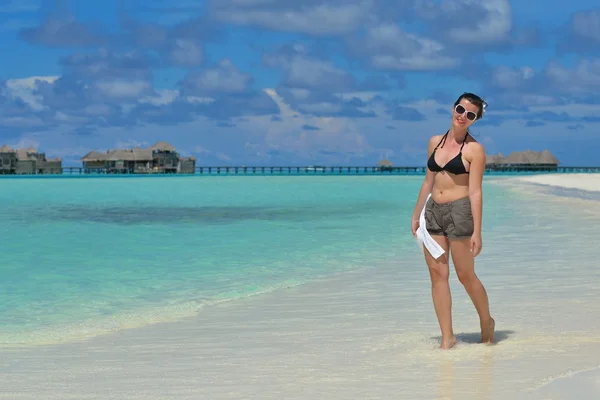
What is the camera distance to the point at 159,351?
18.0 feet

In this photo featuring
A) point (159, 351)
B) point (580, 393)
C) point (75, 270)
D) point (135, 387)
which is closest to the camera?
point (580, 393)

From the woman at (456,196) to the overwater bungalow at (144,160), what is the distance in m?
148

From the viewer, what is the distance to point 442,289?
194 inches

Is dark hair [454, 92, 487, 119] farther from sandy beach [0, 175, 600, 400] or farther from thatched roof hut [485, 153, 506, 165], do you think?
thatched roof hut [485, 153, 506, 165]

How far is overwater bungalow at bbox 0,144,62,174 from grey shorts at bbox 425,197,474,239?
516 feet

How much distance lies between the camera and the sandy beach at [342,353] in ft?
13.5

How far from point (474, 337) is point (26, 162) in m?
159

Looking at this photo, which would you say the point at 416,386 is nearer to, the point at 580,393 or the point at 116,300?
the point at 580,393

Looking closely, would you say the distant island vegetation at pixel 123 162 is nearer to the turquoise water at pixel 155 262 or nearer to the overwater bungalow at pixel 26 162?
the overwater bungalow at pixel 26 162

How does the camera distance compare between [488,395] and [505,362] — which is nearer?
[488,395]

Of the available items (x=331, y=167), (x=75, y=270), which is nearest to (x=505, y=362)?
(x=75, y=270)

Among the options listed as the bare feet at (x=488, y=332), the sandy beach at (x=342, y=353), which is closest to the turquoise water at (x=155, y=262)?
the sandy beach at (x=342, y=353)

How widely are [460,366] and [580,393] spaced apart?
0.84 metres

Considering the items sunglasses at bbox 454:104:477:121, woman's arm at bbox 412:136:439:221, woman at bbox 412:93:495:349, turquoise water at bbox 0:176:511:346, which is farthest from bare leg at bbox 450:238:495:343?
turquoise water at bbox 0:176:511:346
